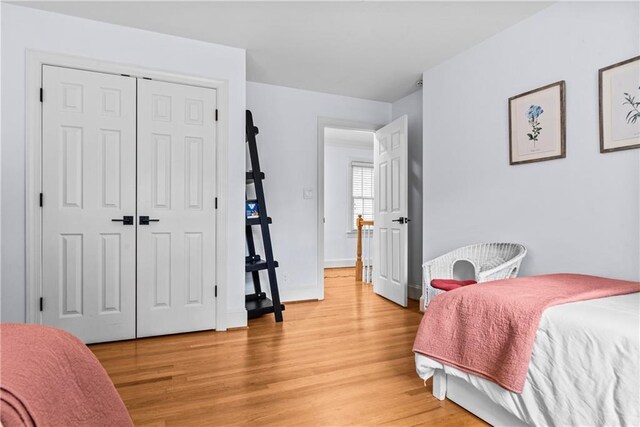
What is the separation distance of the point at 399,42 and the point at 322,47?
0.65 meters

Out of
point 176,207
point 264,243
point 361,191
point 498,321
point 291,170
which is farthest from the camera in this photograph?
point 361,191

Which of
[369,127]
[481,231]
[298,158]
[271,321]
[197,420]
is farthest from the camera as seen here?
[369,127]

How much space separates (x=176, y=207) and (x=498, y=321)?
249 centimetres

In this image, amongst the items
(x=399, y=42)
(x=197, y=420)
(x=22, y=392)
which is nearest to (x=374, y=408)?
(x=197, y=420)

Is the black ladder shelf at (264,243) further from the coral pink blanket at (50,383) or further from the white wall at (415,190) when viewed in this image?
the coral pink blanket at (50,383)

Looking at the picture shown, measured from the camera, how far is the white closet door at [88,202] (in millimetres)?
2555

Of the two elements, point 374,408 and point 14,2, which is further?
point 14,2

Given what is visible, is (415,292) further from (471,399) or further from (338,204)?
(338,204)

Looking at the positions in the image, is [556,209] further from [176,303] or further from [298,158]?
[176,303]

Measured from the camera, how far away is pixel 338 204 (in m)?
6.87

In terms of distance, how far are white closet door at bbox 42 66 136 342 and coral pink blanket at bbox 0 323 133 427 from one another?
71.8 inches

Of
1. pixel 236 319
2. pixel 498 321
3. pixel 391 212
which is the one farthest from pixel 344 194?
pixel 498 321

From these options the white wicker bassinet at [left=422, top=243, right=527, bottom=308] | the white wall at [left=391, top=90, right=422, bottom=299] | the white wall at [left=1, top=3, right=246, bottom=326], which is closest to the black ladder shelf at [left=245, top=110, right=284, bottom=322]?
the white wall at [left=1, top=3, right=246, bottom=326]

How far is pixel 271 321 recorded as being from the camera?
3.33 metres
